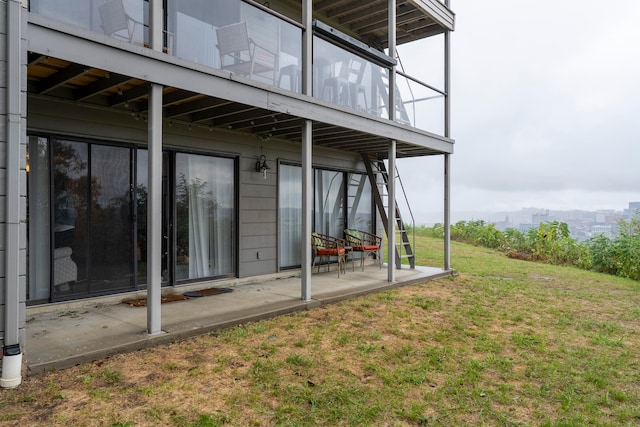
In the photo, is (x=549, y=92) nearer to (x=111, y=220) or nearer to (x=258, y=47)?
(x=258, y=47)

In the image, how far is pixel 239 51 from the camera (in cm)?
526

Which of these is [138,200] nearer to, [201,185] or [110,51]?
[201,185]

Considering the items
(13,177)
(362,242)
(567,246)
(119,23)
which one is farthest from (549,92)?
(13,177)

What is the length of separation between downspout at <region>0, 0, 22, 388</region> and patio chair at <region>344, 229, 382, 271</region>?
231 inches

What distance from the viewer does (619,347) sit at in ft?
14.0

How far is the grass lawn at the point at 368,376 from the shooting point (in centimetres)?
273

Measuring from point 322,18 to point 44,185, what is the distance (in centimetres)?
584

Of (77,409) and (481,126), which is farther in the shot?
(481,126)

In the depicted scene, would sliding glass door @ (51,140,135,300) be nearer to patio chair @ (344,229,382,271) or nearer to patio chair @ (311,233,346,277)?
patio chair @ (311,233,346,277)

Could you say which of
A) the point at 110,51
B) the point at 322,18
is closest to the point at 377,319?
the point at 110,51

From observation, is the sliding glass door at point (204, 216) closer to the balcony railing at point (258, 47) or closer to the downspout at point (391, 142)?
the balcony railing at point (258, 47)

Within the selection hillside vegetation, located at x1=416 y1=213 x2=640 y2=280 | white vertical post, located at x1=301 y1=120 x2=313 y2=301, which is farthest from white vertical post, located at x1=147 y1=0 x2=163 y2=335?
hillside vegetation, located at x1=416 y1=213 x2=640 y2=280

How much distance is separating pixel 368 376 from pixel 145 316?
267 cm

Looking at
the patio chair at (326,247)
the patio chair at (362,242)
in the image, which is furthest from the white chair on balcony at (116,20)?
the patio chair at (362,242)
